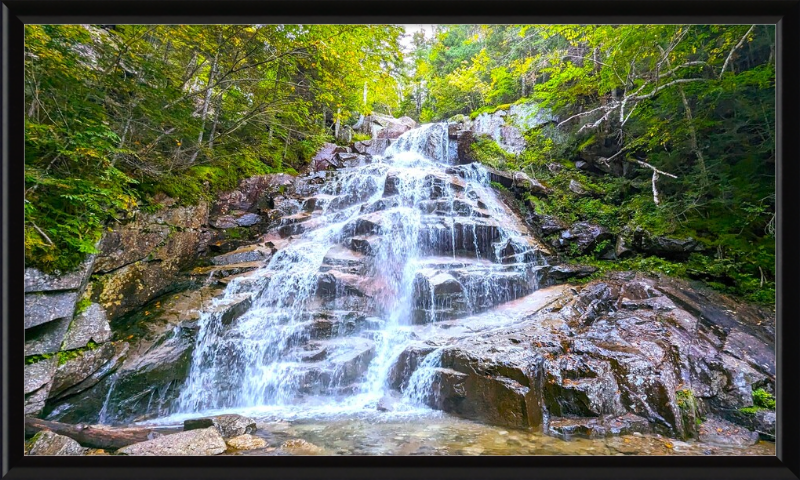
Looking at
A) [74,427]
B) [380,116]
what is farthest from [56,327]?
[380,116]

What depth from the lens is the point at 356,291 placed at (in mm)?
6195

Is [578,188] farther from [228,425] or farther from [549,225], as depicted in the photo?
[228,425]

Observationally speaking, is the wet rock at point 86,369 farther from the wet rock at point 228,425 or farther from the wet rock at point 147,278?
the wet rock at point 228,425

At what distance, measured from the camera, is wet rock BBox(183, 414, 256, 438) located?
3.46m

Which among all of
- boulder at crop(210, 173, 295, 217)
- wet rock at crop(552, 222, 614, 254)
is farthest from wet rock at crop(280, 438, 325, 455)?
wet rock at crop(552, 222, 614, 254)

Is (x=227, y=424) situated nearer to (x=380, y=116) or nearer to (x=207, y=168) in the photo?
(x=207, y=168)

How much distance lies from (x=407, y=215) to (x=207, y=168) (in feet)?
16.0

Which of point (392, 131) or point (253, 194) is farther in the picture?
point (392, 131)

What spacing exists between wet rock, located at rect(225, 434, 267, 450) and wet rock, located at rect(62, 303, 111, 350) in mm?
2475

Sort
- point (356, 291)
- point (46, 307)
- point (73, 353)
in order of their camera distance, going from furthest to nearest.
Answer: point (356, 291) < point (73, 353) < point (46, 307)

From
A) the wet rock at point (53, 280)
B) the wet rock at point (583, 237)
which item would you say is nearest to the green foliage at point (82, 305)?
the wet rock at point (53, 280)

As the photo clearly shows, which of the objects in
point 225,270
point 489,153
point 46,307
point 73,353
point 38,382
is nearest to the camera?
point 38,382
